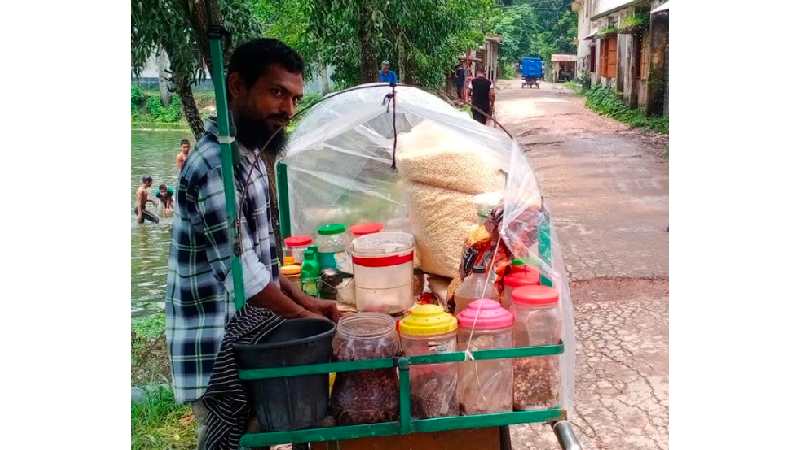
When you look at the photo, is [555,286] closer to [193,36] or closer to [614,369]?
[614,369]

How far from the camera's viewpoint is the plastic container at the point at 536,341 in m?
1.77

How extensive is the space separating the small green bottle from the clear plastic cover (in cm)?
40

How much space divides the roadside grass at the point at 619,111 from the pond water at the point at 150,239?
10472 millimetres

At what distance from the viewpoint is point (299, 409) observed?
5.48ft

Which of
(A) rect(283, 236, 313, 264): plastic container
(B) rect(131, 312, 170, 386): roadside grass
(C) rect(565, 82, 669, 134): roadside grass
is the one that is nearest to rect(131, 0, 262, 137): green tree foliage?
(B) rect(131, 312, 170, 386): roadside grass

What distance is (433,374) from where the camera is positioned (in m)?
1.74

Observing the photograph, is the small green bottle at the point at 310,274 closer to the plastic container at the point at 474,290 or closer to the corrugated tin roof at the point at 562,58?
the plastic container at the point at 474,290

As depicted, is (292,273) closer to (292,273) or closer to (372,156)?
(292,273)

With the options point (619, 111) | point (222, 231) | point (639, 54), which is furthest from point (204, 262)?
point (619, 111)

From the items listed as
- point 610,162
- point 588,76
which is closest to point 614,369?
point 610,162

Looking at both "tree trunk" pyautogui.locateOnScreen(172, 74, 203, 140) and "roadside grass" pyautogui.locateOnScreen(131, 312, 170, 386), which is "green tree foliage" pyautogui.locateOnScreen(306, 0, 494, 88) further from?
"roadside grass" pyautogui.locateOnScreen(131, 312, 170, 386)

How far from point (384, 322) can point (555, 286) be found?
0.54 meters

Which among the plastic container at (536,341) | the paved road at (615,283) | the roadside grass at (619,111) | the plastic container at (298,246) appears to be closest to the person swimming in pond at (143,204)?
the paved road at (615,283)

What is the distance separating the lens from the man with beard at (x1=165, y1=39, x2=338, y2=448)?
182 cm
